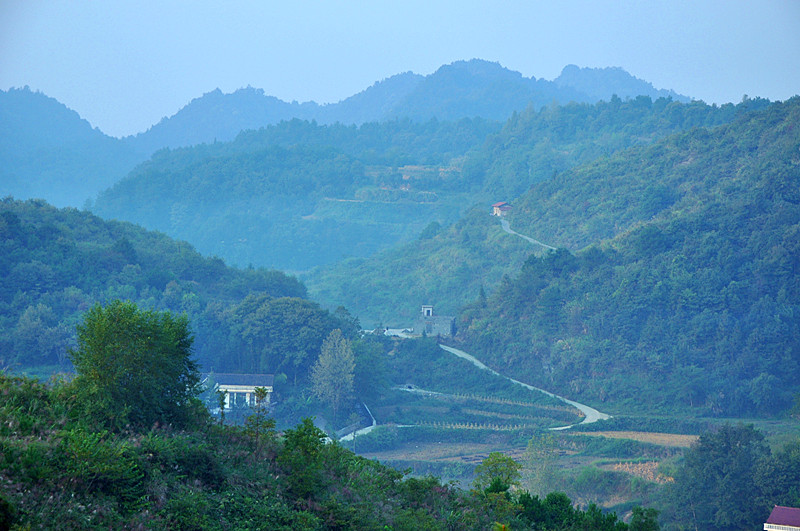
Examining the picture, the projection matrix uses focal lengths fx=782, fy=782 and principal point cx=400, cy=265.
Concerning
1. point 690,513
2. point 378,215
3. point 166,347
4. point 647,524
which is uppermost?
point 378,215

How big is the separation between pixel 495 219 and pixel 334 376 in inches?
1251

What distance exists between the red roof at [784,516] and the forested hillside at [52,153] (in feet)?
297

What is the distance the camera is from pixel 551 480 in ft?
75.9

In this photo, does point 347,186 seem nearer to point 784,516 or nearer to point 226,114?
point 784,516

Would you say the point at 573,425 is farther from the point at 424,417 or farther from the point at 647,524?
the point at 647,524

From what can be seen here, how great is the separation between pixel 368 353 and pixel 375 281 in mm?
24193

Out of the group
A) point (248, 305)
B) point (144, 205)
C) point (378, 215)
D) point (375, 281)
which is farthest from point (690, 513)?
point (144, 205)

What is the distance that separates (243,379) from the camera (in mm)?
32438

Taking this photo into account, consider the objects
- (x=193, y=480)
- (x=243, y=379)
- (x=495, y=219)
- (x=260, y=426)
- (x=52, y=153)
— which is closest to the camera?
(x=193, y=480)

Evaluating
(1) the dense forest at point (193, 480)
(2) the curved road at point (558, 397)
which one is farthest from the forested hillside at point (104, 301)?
(1) the dense forest at point (193, 480)

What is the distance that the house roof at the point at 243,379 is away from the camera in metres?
32.2

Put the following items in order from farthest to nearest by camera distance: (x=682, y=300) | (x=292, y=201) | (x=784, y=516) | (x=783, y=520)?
(x=292, y=201), (x=682, y=300), (x=784, y=516), (x=783, y=520)

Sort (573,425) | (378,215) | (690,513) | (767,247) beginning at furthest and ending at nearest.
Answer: (378,215)
(767,247)
(573,425)
(690,513)

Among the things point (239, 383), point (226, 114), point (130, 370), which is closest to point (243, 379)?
point (239, 383)
